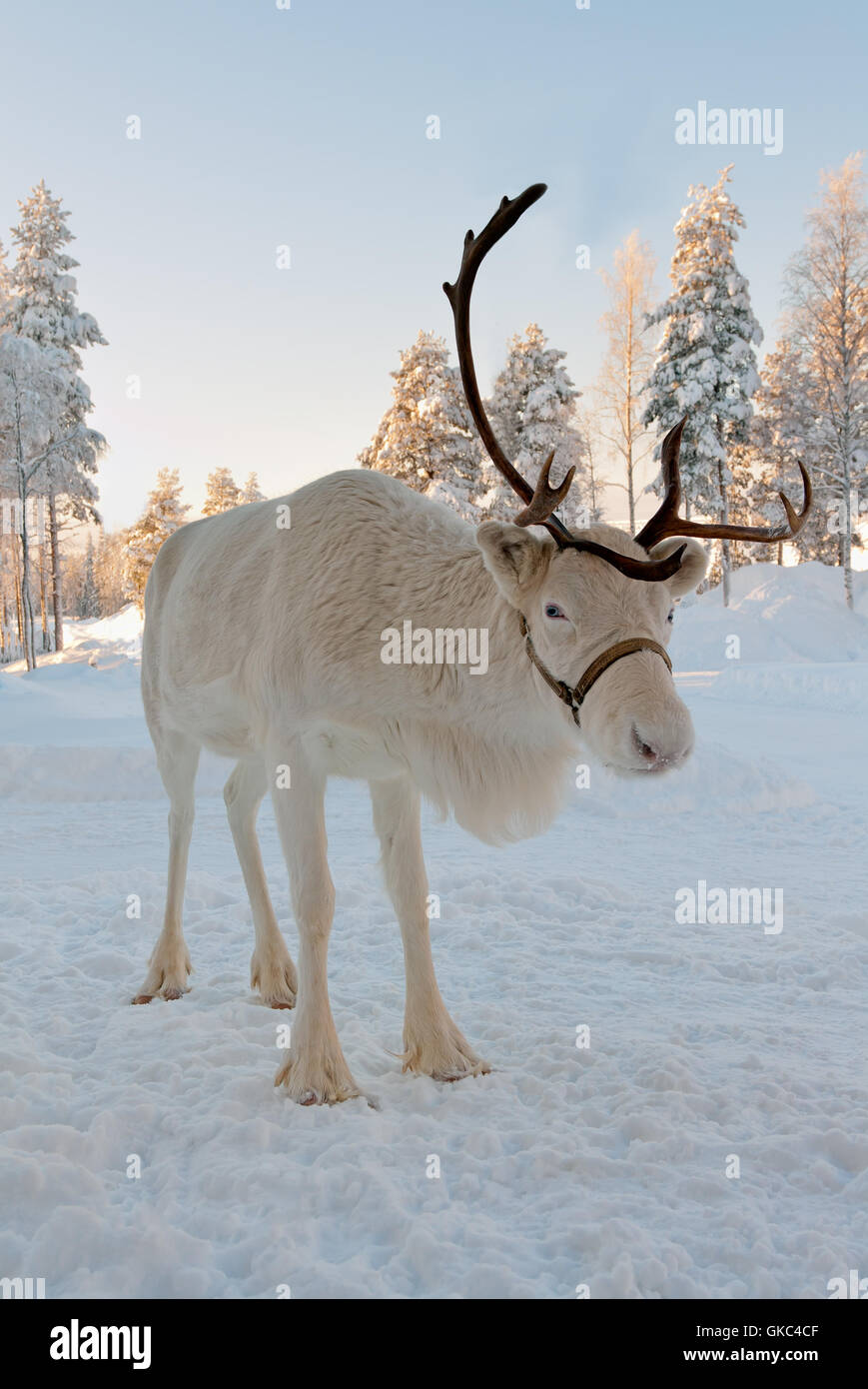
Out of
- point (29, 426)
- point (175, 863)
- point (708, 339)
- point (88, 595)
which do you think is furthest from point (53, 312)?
point (88, 595)

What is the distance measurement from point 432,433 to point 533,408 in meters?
3.55

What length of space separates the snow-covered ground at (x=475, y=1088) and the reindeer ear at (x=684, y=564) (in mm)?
1760

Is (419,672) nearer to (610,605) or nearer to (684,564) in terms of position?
(610,605)

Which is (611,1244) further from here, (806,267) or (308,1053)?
(806,267)

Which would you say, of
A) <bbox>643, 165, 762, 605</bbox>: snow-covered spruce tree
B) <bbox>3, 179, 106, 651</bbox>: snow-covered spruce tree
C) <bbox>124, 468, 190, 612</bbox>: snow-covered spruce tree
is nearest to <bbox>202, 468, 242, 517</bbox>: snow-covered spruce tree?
<bbox>124, 468, 190, 612</bbox>: snow-covered spruce tree

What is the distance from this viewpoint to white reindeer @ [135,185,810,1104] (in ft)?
9.37

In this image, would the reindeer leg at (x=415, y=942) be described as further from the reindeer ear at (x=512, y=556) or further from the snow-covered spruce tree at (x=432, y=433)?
the snow-covered spruce tree at (x=432, y=433)

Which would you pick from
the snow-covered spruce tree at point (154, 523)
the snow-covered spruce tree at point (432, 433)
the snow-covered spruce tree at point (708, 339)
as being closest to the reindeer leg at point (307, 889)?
the snow-covered spruce tree at point (432, 433)

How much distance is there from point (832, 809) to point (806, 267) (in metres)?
24.6

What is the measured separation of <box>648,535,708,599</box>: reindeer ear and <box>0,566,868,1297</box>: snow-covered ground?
1760 mm

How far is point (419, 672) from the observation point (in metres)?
3.35

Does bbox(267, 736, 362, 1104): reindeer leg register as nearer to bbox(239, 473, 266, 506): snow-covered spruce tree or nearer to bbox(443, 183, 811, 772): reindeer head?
bbox(443, 183, 811, 772): reindeer head
